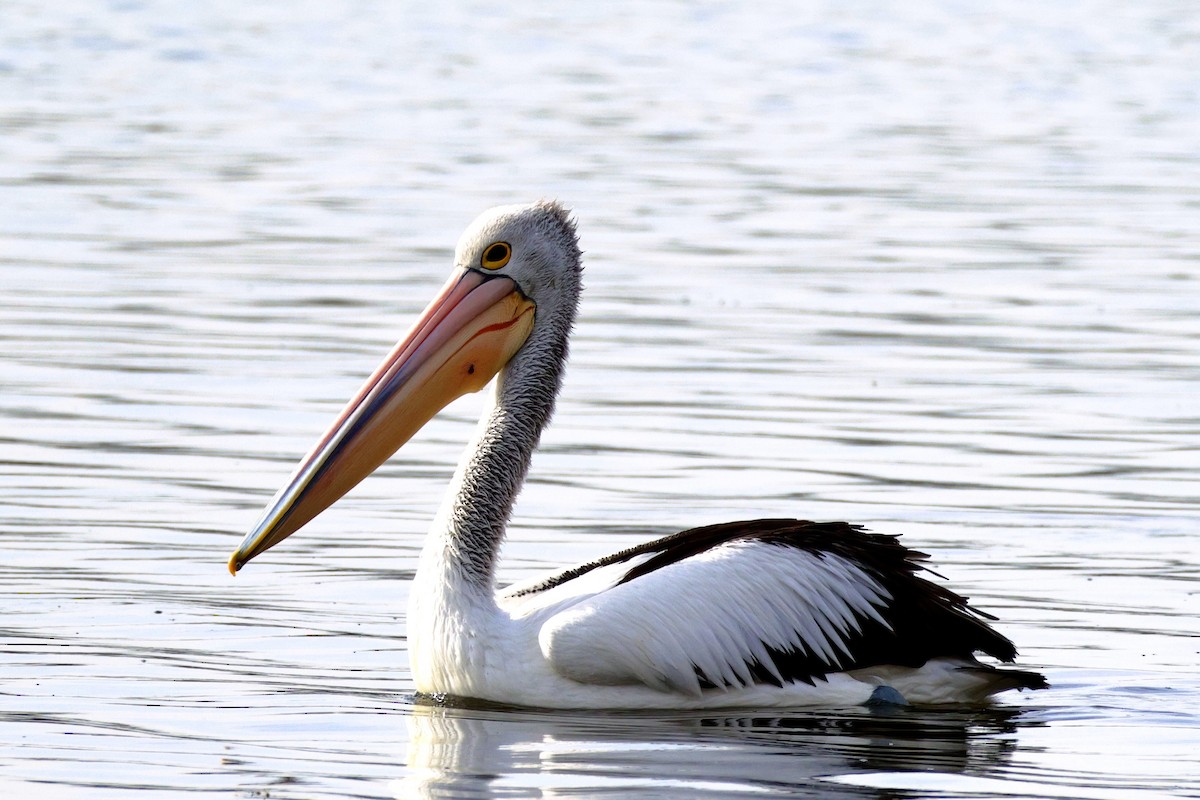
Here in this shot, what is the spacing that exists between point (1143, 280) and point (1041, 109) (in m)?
10.9

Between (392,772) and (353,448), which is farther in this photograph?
(353,448)

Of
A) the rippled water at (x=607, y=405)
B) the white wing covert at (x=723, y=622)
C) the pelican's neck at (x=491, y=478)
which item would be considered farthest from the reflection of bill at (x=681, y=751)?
the pelican's neck at (x=491, y=478)

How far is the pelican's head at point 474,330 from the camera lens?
255 inches

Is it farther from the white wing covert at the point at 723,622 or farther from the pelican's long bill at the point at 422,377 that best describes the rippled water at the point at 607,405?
the pelican's long bill at the point at 422,377

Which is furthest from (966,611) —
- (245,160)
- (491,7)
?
(491,7)

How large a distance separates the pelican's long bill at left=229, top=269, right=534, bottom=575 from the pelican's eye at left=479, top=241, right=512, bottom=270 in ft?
0.10

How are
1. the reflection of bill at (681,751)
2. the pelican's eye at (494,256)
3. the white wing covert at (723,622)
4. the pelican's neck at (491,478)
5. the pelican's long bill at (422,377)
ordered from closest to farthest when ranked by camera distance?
1. the reflection of bill at (681,751)
2. the white wing covert at (723,622)
3. the pelican's neck at (491,478)
4. the pelican's long bill at (422,377)
5. the pelican's eye at (494,256)

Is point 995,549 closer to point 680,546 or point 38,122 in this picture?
point 680,546

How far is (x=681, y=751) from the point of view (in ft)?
18.2

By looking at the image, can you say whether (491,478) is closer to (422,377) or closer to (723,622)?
(422,377)

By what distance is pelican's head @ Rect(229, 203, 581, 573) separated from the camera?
6.47 meters

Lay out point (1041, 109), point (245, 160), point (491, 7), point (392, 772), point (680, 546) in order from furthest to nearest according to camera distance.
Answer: point (491, 7), point (1041, 109), point (245, 160), point (680, 546), point (392, 772)

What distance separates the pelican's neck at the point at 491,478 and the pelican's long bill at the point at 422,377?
8 cm

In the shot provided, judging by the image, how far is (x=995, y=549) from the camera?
7.83 meters
